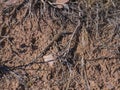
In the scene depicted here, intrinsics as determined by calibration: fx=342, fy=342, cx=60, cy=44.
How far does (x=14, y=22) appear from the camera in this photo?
2490mm

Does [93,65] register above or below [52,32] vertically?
below

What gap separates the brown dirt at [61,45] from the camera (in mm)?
2391

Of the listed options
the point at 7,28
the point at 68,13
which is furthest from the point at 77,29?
the point at 7,28

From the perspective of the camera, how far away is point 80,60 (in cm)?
247

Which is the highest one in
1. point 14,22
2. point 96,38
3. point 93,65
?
point 14,22

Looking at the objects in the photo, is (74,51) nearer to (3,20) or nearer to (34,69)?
(34,69)

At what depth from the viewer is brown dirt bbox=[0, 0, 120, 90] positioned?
239 centimetres

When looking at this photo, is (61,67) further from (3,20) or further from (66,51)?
(3,20)

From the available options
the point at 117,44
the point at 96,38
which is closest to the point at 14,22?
the point at 96,38

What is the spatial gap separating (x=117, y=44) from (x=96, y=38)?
0.16m

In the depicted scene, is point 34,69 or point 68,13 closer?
point 34,69

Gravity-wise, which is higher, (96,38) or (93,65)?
(96,38)

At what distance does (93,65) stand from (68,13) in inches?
17.1

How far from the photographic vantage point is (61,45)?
2.50 m
